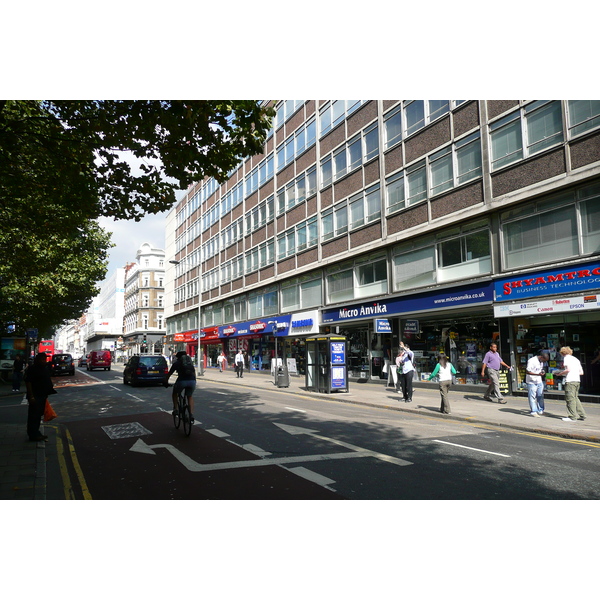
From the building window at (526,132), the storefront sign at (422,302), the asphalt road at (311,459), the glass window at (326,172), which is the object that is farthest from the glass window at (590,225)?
the glass window at (326,172)

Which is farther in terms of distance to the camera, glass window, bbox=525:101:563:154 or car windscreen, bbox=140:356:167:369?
car windscreen, bbox=140:356:167:369

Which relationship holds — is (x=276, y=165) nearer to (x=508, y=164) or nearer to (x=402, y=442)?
(x=508, y=164)

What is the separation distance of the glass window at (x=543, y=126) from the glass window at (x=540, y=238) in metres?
2.31

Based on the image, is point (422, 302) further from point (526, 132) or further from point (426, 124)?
Result: point (426, 124)

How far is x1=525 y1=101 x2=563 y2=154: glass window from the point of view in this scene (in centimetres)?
1543

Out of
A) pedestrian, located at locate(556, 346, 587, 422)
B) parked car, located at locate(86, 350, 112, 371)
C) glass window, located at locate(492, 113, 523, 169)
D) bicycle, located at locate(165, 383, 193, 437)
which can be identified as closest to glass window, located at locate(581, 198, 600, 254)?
glass window, located at locate(492, 113, 523, 169)

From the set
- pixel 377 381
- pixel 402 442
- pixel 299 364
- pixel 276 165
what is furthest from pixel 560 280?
pixel 276 165

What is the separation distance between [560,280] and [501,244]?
9.06 ft

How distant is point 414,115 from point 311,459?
60.8 feet

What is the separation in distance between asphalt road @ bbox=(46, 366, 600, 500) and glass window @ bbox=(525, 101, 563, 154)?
33.3 ft

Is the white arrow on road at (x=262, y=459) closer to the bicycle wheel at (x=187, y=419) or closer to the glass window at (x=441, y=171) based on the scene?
the bicycle wheel at (x=187, y=419)

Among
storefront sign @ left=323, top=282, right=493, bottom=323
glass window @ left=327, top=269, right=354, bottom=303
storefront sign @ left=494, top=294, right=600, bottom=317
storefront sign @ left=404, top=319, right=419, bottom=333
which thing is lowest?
storefront sign @ left=404, top=319, right=419, bottom=333

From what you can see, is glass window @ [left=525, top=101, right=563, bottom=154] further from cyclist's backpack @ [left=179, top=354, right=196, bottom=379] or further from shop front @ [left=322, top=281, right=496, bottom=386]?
Result: cyclist's backpack @ [left=179, top=354, right=196, bottom=379]

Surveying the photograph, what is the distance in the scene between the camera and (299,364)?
3173 cm
